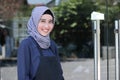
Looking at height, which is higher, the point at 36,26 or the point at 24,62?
the point at 36,26

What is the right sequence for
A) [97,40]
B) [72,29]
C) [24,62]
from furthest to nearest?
[72,29]
[97,40]
[24,62]

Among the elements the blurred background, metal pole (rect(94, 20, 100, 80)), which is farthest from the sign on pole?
the blurred background

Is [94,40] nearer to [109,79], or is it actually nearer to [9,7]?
[109,79]

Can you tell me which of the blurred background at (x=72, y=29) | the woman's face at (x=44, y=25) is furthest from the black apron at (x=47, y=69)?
the blurred background at (x=72, y=29)

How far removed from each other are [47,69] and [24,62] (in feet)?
0.56

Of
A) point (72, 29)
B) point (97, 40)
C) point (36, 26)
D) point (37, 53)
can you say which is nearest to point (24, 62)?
point (37, 53)

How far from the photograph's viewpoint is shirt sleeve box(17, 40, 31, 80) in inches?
120

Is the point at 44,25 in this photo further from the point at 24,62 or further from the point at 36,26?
the point at 24,62

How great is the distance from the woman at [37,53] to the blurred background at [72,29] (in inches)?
127

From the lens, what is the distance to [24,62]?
10.1ft

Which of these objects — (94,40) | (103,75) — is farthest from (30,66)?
(103,75)

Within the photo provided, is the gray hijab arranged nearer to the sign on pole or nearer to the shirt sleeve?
the shirt sleeve

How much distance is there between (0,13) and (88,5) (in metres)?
1.31

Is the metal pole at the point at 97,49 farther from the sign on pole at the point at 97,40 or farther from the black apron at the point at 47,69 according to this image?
the black apron at the point at 47,69
